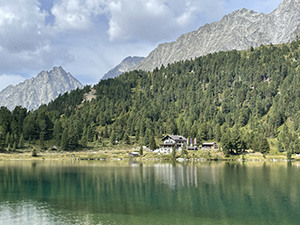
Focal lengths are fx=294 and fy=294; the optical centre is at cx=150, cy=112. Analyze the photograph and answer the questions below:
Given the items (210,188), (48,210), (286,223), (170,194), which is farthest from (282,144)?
(48,210)

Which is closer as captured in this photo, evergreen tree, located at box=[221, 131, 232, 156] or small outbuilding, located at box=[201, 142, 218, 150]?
evergreen tree, located at box=[221, 131, 232, 156]

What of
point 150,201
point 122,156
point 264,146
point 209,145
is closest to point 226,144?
point 264,146

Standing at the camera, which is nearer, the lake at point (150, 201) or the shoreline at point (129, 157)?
the lake at point (150, 201)

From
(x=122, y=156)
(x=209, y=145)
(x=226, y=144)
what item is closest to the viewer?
(x=226, y=144)

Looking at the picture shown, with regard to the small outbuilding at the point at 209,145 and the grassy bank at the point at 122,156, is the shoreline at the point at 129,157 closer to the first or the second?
the grassy bank at the point at 122,156

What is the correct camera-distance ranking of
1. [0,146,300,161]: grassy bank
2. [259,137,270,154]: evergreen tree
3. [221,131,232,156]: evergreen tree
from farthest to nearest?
[259,137,270,154]: evergreen tree → [0,146,300,161]: grassy bank → [221,131,232,156]: evergreen tree

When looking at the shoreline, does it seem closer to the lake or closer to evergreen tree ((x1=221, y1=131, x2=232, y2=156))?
evergreen tree ((x1=221, y1=131, x2=232, y2=156))

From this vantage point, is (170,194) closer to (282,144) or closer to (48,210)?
(48,210)

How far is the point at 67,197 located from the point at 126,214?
19.6 metres

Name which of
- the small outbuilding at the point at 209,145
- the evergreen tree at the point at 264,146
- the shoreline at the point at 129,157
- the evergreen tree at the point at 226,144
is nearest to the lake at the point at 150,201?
the evergreen tree at the point at 226,144

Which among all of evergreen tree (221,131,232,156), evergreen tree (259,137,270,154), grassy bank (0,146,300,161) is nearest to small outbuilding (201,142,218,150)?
grassy bank (0,146,300,161)

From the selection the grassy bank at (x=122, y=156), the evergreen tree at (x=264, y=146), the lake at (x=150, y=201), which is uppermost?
the evergreen tree at (x=264, y=146)

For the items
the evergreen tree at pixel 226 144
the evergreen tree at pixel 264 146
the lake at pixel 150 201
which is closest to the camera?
the lake at pixel 150 201

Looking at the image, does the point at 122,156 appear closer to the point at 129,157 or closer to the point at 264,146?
the point at 129,157
